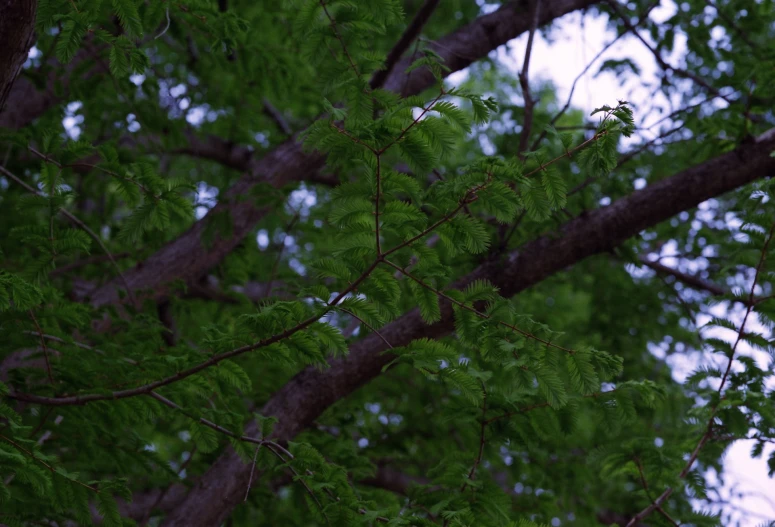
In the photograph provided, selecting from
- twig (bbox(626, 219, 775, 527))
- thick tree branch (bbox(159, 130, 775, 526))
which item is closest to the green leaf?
thick tree branch (bbox(159, 130, 775, 526))

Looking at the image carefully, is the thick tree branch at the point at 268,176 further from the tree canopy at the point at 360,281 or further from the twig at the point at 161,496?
the twig at the point at 161,496

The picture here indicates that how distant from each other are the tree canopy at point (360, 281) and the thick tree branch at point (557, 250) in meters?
0.01

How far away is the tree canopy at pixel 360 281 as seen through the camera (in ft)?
7.10

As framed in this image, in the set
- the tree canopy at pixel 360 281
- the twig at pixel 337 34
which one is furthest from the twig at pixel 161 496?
the twig at pixel 337 34

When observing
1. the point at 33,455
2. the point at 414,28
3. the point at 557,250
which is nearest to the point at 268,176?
the point at 414,28

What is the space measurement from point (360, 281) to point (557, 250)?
1.80m

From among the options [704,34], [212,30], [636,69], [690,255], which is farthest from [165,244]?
[704,34]

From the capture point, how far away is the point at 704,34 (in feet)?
15.5

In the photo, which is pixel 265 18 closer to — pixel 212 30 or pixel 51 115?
pixel 51 115

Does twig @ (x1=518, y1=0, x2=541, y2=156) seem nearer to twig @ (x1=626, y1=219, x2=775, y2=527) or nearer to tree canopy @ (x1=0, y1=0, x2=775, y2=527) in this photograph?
tree canopy @ (x1=0, y1=0, x2=775, y2=527)

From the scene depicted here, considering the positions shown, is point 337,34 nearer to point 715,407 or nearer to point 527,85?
point 527,85

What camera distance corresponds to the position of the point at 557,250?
3582 millimetres

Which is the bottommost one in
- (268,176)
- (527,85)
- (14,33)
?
(14,33)

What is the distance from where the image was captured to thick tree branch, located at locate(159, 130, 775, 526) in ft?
11.7
